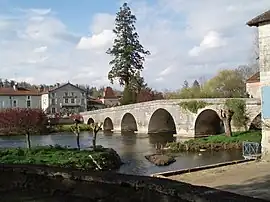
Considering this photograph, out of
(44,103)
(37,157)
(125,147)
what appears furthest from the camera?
(44,103)

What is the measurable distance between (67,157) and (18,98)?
59.0 metres

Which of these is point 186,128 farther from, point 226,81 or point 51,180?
point 51,180

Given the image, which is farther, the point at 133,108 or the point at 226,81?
the point at 226,81

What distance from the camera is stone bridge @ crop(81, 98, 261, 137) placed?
→ 1311 inches

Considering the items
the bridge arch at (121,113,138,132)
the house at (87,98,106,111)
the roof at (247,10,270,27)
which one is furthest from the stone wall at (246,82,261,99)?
the house at (87,98,106,111)

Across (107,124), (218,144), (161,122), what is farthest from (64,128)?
(218,144)

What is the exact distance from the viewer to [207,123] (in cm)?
3691

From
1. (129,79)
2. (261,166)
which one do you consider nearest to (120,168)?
(261,166)

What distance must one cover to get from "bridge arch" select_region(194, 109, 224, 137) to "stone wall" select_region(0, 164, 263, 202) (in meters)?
31.5

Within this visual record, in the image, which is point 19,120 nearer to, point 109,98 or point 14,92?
point 14,92

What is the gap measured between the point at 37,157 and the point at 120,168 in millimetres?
3804

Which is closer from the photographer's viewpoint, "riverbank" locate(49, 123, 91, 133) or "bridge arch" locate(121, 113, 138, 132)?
"bridge arch" locate(121, 113, 138, 132)

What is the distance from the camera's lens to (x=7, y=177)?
383 cm

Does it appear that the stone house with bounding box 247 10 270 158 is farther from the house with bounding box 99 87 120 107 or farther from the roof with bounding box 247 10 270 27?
the house with bounding box 99 87 120 107
